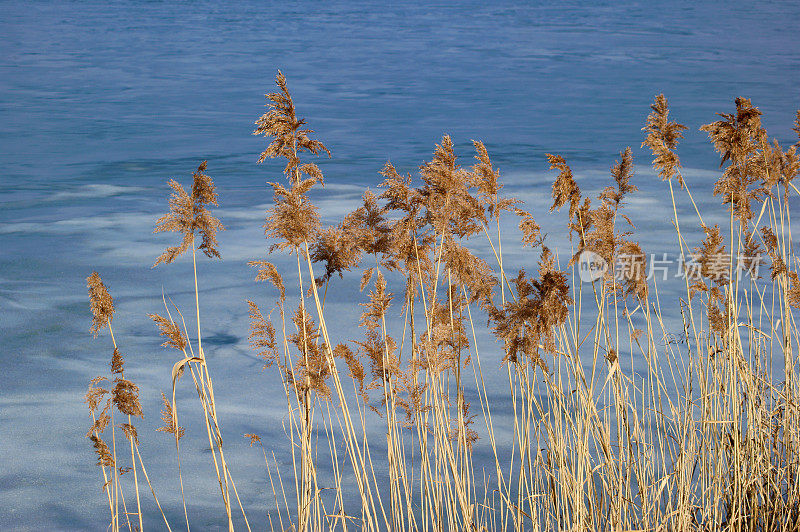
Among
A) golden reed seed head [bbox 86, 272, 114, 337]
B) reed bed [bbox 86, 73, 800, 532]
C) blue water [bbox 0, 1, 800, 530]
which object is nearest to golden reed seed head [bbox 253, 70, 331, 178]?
reed bed [bbox 86, 73, 800, 532]

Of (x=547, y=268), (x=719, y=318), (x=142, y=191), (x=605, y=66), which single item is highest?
(x=605, y=66)

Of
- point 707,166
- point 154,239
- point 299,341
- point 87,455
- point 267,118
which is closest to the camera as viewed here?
point 267,118

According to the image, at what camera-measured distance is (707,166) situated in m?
9.45

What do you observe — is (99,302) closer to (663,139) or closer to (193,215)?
(193,215)

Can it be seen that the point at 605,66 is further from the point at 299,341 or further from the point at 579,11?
the point at 299,341

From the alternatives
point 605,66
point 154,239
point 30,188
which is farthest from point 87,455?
point 605,66

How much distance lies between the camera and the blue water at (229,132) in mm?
3945

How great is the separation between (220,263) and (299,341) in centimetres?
463

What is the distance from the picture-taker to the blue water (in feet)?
12.9

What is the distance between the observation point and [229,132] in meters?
12.0

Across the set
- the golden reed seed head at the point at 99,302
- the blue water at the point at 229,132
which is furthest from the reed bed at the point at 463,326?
the blue water at the point at 229,132

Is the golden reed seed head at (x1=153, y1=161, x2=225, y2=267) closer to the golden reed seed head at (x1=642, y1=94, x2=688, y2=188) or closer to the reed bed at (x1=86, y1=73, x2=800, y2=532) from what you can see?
the reed bed at (x1=86, y1=73, x2=800, y2=532)

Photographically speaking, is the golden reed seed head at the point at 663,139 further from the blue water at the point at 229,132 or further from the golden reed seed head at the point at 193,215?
the blue water at the point at 229,132

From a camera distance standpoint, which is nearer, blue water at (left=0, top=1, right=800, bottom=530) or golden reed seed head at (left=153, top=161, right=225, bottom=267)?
golden reed seed head at (left=153, top=161, right=225, bottom=267)
